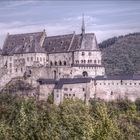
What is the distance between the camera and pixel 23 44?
246 feet

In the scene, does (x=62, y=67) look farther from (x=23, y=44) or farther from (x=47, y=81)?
(x=23, y=44)

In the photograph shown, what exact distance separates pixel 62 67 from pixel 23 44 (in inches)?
366

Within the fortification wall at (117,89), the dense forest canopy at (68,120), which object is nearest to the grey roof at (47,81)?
the dense forest canopy at (68,120)

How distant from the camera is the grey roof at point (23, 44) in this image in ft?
242

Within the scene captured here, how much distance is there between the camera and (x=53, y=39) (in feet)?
248

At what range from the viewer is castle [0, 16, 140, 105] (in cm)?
6438

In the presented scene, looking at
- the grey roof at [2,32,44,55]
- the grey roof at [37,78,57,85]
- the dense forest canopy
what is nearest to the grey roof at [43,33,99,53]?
the grey roof at [2,32,44,55]

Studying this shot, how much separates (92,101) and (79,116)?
6.72m

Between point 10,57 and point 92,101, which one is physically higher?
point 10,57

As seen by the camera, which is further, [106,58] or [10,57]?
[106,58]

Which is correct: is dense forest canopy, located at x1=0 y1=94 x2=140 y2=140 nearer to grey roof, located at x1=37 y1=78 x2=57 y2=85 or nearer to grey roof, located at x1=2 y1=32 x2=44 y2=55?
grey roof, located at x1=37 y1=78 x2=57 y2=85

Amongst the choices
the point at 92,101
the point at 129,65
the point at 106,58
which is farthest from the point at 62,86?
the point at 106,58

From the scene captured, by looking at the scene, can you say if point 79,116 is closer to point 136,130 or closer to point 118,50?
point 136,130

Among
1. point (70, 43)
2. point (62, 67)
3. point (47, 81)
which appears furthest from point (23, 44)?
point (47, 81)
